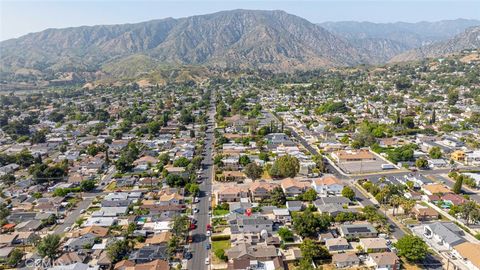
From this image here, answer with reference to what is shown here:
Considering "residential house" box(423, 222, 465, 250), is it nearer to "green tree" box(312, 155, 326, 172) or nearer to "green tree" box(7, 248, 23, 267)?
"green tree" box(312, 155, 326, 172)

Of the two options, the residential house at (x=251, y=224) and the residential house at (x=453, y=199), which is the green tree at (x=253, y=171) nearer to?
the residential house at (x=251, y=224)

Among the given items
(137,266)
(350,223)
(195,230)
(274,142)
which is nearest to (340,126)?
(274,142)

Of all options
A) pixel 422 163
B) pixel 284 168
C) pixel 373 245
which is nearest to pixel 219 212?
pixel 284 168

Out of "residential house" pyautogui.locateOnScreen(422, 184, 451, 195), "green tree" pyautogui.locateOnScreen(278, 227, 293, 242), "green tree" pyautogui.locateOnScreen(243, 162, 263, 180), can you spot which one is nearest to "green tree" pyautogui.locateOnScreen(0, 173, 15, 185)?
"green tree" pyautogui.locateOnScreen(243, 162, 263, 180)

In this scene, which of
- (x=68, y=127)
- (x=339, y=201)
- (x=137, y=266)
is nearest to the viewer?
(x=137, y=266)

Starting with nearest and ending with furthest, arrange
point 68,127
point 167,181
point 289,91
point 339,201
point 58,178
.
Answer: point 339,201, point 167,181, point 58,178, point 68,127, point 289,91

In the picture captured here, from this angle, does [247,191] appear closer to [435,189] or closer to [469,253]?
[435,189]

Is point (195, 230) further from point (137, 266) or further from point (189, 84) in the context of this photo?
point (189, 84)
